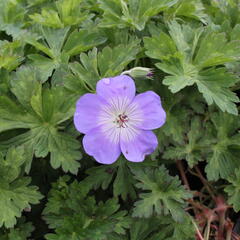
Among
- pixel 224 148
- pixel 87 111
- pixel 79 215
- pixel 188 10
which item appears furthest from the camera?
pixel 188 10

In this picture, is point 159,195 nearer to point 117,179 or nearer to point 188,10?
point 117,179

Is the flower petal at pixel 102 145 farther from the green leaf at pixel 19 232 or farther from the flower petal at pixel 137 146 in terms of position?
the green leaf at pixel 19 232

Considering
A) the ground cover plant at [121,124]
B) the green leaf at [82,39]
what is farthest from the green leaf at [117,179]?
the green leaf at [82,39]

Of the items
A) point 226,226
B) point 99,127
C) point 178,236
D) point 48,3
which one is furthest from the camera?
point 48,3

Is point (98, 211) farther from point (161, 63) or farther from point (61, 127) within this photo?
point (161, 63)

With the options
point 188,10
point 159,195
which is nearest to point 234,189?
point 159,195

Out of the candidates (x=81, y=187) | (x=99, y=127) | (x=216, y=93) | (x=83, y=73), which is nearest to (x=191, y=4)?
(x=216, y=93)

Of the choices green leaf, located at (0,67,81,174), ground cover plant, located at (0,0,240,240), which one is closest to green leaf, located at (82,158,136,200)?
ground cover plant, located at (0,0,240,240)

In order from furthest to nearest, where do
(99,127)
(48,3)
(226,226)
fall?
(48,3)
(226,226)
(99,127)
